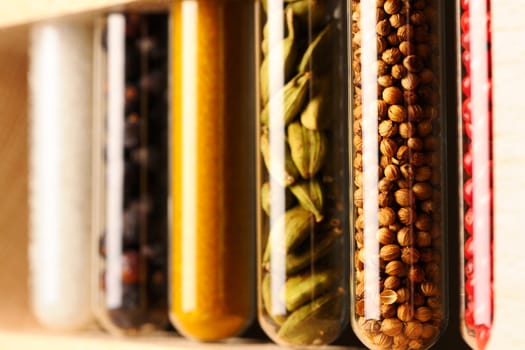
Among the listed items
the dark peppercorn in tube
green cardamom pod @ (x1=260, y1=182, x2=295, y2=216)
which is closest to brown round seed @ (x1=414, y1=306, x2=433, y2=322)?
green cardamom pod @ (x1=260, y1=182, x2=295, y2=216)

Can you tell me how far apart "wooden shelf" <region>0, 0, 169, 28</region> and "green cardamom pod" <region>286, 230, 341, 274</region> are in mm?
203

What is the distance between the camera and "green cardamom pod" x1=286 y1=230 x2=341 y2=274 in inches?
21.5

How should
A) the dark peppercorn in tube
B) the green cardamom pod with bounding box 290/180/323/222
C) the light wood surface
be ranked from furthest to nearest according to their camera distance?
the dark peppercorn in tube
the green cardamom pod with bounding box 290/180/323/222
the light wood surface

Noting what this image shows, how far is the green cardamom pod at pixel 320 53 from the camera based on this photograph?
1.83 feet

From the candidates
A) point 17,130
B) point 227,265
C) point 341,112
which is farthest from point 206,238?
point 17,130

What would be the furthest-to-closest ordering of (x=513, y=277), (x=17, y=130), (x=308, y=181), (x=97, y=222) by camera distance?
(x=17, y=130), (x=97, y=222), (x=308, y=181), (x=513, y=277)

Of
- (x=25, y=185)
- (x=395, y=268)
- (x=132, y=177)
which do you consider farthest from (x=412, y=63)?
(x=25, y=185)

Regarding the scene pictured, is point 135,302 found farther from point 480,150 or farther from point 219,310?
point 480,150

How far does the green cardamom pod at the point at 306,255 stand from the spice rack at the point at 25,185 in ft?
0.21

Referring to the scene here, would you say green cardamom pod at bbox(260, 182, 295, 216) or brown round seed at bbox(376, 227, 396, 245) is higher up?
green cardamom pod at bbox(260, 182, 295, 216)

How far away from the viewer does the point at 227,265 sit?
1.98 ft

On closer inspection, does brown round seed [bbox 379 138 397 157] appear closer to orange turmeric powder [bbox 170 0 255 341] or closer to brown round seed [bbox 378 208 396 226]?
brown round seed [bbox 378 208 396 226]

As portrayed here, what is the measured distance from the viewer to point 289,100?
553 mm

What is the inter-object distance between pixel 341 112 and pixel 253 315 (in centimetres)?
16
